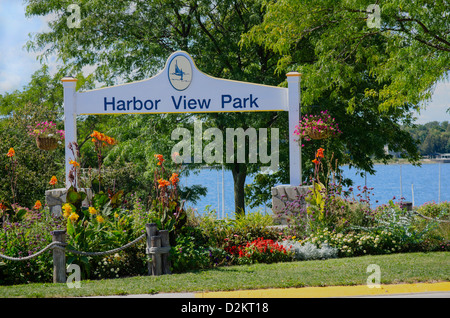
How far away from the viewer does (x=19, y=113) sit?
18.9m

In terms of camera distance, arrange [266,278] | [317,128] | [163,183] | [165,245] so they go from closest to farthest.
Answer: [266,278] → [165,245] → [163,183] → [317,128]

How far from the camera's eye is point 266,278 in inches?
269

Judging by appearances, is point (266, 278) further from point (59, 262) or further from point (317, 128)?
point (317, 128)

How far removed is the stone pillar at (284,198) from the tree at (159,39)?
4395 mm

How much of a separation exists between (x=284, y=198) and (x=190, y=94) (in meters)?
3.04

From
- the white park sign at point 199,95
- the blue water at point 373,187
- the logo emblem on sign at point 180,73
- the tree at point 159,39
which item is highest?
the tree at point 159,39

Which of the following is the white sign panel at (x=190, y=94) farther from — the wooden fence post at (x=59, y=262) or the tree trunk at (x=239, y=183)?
the tree trunk at (x=239, y=183)

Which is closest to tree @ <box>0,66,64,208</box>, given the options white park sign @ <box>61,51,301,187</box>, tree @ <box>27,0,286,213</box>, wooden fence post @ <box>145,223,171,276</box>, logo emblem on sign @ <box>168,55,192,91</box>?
tree @ <box>27,0,286,213</box>

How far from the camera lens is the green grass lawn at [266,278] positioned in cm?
631

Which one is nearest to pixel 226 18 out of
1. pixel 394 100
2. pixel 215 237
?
pixel 394 100

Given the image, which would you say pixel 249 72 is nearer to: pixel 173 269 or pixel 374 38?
pixel 374 38

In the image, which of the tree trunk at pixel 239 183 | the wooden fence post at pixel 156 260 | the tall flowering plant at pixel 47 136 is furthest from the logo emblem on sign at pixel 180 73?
the tree trunk at pixel 239 183

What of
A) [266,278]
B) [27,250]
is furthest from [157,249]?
[27,250]

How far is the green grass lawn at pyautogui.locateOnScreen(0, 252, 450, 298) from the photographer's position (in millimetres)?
6312
